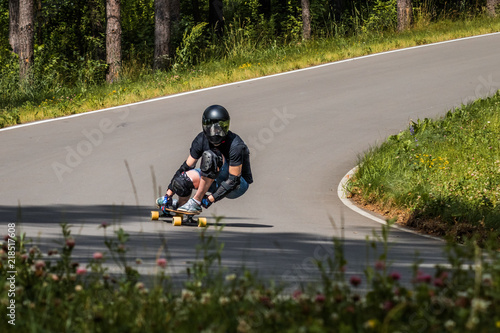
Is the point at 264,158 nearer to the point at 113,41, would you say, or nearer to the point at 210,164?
the point at 210,164

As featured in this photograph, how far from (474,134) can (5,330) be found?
10.8m

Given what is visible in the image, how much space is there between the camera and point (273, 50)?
23.4m

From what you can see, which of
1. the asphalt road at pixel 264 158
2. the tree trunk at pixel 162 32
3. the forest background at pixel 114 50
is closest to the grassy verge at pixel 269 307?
the asphalt road at pixel 264 158

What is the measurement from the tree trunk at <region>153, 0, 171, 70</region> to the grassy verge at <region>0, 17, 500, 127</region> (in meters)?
0.68

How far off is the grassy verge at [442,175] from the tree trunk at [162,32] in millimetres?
11538

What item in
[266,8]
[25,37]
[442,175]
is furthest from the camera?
[266,8]

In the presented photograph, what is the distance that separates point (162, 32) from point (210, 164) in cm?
1537

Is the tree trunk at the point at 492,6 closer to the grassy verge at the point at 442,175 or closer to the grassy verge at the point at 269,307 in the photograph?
the grassy verge at the point at 442,175

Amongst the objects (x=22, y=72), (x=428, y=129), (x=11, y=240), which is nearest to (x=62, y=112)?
(x=22, y=72)

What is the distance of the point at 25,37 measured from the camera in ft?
74.9

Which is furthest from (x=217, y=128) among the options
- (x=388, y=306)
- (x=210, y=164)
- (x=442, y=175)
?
(x=388, y=306)

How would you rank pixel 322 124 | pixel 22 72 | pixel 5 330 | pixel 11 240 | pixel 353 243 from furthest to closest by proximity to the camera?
1. pixel 22 72
2. pixel 322 124
3. pixel 353 243
4. pixel 11 240
5. pixel 5 330

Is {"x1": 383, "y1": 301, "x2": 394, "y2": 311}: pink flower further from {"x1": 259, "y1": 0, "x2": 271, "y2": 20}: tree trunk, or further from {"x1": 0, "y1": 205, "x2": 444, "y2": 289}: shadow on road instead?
{"x1": 259, "y1": 0, "x2": 271, "y2": 20}: tree trunk

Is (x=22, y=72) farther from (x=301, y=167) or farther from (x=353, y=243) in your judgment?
(x=353, y=243)
